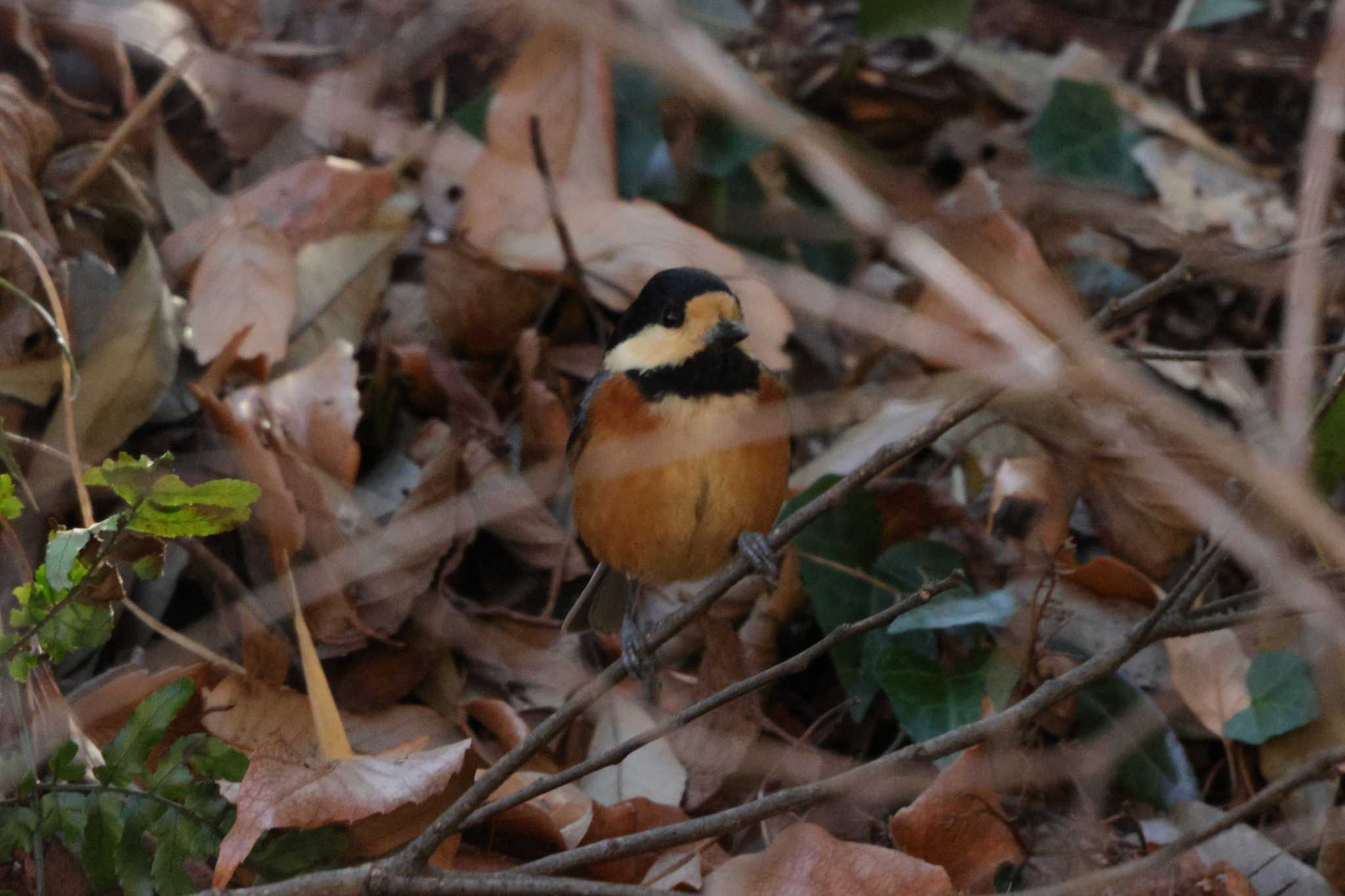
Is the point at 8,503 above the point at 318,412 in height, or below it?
above

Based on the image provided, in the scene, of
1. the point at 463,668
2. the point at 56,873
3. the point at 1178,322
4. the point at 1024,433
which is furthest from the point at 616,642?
the point at 1178,322

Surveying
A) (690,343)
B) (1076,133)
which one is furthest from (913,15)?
(690,343)

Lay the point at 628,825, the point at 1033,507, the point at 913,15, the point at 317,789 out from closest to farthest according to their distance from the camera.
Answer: the point at 317,789 < the point at 628,825 < the point at 1033,507 < the point at 913,15

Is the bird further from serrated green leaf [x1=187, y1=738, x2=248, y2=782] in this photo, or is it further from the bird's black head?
serrated green leaf [x1=187, y1=738, x2=248, y2=782]

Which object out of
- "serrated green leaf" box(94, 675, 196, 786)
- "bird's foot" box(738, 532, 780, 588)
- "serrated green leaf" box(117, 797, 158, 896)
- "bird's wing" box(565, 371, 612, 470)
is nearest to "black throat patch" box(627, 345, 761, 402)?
"bird's wing" box(565, 371, 612, 470)

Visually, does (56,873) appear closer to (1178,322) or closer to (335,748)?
(335,748)

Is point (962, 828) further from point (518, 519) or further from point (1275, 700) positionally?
point (518, 519)
